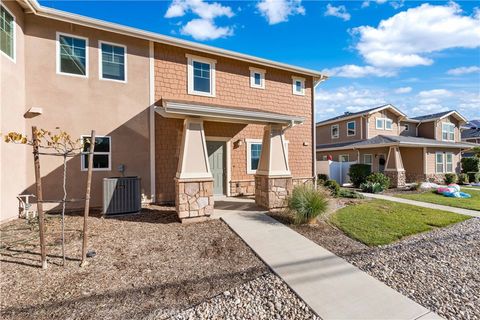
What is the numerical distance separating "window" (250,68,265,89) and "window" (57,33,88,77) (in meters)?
6.41

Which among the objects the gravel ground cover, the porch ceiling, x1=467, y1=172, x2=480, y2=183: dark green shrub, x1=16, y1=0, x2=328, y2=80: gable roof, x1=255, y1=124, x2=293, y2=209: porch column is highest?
x1=16, y1=0, x2=328, y2=80: gable roof

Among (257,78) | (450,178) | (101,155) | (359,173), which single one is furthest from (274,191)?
(450,178)

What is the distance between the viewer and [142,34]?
824cm

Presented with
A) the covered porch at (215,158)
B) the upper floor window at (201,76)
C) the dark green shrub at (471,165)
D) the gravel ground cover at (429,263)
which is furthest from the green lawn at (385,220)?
the dark green shrub at (471,165)

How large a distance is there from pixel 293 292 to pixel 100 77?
8625 mm

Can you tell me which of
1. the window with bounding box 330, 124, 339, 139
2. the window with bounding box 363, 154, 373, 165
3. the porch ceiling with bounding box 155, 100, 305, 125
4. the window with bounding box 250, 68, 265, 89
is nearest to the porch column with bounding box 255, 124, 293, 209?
the porch ceiling with bounding box 155, 100, 305, 125

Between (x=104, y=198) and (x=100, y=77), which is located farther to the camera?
(x=100, y=77)

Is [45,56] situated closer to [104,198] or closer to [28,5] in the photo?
[28,5]

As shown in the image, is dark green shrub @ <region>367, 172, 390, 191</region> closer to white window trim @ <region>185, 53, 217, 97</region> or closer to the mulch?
white window trim @ <region>185, 53, 217, 97</region>

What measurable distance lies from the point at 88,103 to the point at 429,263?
32.8 ft

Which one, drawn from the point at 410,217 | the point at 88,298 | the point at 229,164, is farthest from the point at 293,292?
the point at 229,164

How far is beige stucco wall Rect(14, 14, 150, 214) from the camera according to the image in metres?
7.15

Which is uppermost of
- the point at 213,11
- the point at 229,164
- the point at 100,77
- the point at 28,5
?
the point at 213,11

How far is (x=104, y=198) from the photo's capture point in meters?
6.95
